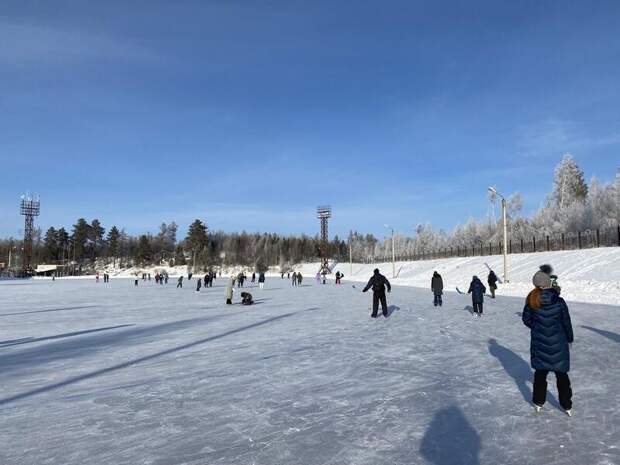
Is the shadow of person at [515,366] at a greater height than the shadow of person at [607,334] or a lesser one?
greater

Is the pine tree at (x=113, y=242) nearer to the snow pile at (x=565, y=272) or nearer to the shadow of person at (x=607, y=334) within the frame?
the snow pile at (x=565, y=272)

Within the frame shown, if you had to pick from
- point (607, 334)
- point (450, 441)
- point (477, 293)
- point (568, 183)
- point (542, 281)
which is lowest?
point (607, 334)

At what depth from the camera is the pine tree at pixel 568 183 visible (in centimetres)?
7475

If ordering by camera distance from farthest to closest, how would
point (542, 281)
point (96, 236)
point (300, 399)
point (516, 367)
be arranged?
point (96, 236) < point (516, 367) < point (300, 399) < point (542, 281)

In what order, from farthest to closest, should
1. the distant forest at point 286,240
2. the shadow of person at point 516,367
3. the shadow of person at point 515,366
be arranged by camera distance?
the distant forest at point 286,240, the shadow of person at point 515,366, the shadow of person at point 516,367

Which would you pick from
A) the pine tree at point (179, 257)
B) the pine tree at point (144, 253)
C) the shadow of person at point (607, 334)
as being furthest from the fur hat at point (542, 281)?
the pine tree at point (179, 257)

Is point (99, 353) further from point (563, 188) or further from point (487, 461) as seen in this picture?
point (563, 188)

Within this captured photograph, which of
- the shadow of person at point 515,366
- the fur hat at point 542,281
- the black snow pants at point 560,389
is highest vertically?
→ the fur hat at point 542,281

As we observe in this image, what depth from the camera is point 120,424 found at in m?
5.12

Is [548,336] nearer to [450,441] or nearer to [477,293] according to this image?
[450,441]

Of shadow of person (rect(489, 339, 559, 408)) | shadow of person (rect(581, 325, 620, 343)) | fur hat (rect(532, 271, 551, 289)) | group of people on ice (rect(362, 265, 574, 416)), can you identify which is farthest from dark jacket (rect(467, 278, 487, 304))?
fur hat (rect(532, 271, 551, 289))

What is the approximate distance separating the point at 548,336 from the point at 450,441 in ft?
5.44

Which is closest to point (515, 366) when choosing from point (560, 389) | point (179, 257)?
point (560, 389)

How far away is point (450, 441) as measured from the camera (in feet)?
15.0
